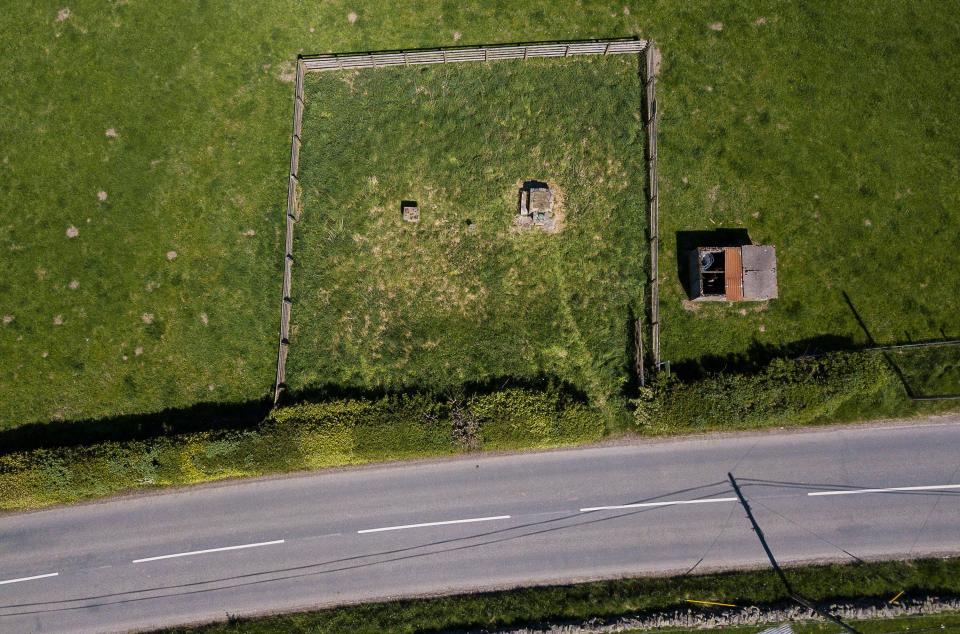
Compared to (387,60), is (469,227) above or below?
below

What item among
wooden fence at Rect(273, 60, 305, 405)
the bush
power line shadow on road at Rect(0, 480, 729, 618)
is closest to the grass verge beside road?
the bush

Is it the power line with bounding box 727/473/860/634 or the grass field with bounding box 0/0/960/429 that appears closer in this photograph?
the power line with bounding box 727/473/860/634

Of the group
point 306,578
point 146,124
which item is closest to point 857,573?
point 306,578

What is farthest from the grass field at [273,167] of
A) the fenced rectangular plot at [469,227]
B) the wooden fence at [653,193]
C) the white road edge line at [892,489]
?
the white road edge line at [892,489]

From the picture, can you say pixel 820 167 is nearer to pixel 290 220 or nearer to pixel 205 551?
pixel 290 220

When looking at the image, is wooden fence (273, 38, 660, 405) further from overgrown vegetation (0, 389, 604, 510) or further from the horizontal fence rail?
overgrown vegetation (0, 389, 604, 510)

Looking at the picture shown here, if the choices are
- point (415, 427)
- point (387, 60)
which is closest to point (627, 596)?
point (415, 427)
